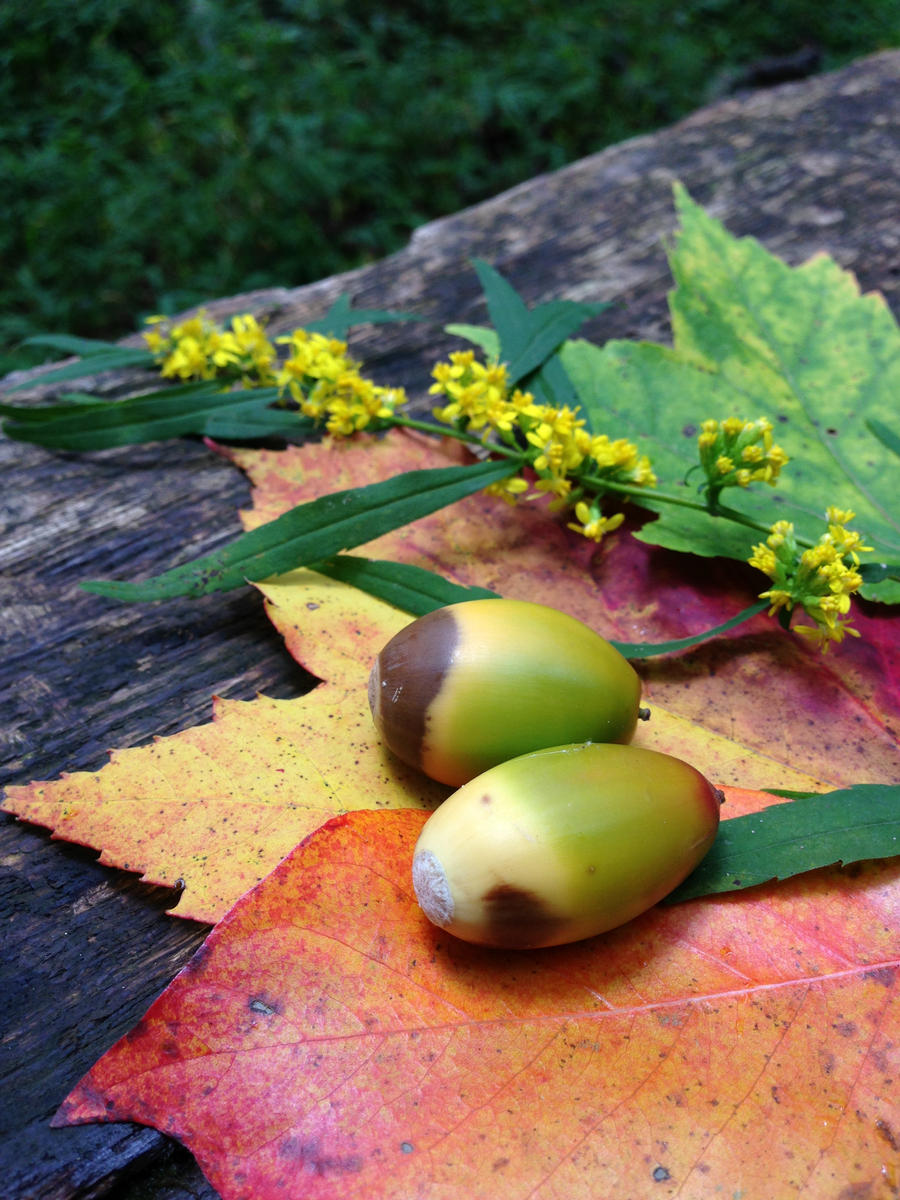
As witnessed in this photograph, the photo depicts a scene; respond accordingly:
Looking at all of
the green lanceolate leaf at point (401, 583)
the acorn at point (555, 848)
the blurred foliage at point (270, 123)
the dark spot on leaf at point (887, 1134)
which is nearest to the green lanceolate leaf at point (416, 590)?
the green lanceolate leaf at point (401, 583)

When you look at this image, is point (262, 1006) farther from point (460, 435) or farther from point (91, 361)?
point (91, 361)

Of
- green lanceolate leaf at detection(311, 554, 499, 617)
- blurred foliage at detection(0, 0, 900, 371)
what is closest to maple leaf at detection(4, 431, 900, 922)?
green lanceolate leaf at detection(311, 554, 499, 617)

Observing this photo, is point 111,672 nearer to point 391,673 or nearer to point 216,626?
point 216,626

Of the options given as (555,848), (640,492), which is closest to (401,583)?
(640,492)

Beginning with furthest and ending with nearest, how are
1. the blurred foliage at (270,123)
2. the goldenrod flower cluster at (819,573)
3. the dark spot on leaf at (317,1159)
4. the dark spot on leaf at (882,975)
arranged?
1. the blurred foliage at (270,123)
2. the goldenrod flower cluster at (819,573)
3. the dark spot on leaf at (882,975)
4. the dark spot on leaf at (317,1159)

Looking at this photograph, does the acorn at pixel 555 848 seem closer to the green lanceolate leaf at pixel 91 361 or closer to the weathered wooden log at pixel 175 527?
the weathered wooden log at pixel 175 527

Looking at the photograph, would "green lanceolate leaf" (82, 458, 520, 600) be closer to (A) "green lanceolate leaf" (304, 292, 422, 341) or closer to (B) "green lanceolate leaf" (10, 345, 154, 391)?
(A) "green lanceolate leaf" (304, 292, 422, 341)
